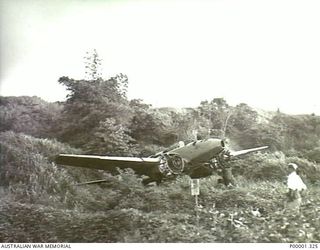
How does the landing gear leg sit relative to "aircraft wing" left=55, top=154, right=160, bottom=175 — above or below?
below

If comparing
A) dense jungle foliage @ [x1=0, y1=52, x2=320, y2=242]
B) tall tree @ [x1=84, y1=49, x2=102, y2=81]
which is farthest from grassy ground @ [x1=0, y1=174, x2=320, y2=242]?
tall tree @ [x1=84, y1=49, x2=102, y2=81]

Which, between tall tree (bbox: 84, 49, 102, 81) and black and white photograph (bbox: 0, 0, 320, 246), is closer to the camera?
black and white photograph (bbox: 0, 0, 320, 246)

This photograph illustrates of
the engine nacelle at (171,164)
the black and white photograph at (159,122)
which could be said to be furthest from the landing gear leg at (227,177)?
the engine nacelle at (171,164)

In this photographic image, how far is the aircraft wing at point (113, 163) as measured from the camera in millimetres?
3568

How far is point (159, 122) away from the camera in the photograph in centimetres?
363

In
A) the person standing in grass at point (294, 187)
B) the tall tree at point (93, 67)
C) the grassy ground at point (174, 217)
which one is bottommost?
the grassy ground at point (174, 217)

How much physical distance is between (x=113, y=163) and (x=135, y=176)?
0.17 metres

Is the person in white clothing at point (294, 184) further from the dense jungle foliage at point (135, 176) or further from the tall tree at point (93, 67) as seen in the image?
the tall tree at point (93, 67)

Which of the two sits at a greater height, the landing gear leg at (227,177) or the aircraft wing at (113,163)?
the aircraft wing at (113,163)

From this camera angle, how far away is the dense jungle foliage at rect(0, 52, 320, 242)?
350cm

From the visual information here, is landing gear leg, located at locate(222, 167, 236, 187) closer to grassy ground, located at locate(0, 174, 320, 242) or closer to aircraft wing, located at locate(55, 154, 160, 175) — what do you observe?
grassy ground, located at locate(0, 174, 320, 242)

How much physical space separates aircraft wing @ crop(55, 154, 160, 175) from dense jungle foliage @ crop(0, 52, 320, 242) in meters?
0.04

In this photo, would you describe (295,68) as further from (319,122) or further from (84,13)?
(84,13)

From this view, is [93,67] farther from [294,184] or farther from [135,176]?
[294,184]
